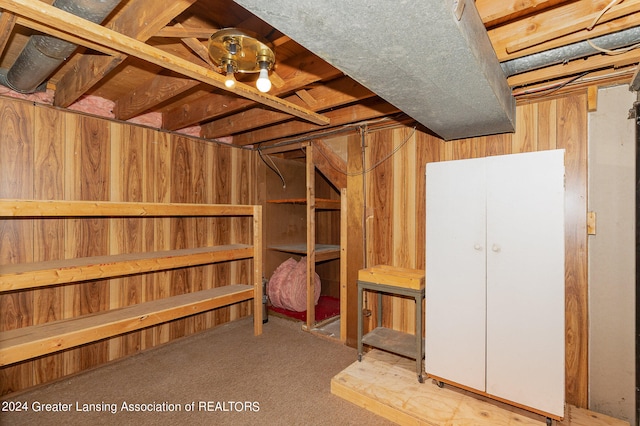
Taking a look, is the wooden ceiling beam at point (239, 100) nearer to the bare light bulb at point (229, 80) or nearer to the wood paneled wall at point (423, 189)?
the bare light bulb at point (229, 80)

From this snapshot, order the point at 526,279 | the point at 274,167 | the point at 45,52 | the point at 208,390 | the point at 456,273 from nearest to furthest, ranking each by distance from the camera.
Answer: the point at 45,52 < the point at 526,279 < the point at 456,273 < the point at 208,390 < the point at 274,167

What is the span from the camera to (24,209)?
1.82m

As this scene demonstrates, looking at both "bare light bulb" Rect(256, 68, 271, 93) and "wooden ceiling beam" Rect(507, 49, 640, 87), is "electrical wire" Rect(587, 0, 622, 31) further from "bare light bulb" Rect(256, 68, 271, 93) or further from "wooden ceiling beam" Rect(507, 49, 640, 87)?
"bare light bulb" Rect(256, 68, 271, 93)

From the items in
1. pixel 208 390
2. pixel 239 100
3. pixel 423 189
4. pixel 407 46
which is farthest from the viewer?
pixel 423 189

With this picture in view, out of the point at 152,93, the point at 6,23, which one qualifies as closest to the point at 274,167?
the point at 152,93

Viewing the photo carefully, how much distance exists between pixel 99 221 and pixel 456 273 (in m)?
2.94

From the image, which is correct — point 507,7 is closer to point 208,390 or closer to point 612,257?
point 612,257

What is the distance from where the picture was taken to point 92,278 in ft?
6.77

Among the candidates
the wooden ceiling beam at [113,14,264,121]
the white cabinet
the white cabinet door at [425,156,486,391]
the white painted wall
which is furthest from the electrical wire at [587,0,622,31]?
the wooden ceiling beam at [113,14,264,121]

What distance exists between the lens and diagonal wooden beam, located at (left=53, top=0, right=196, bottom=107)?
4.41ft

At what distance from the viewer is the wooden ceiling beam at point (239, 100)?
6.24 ft

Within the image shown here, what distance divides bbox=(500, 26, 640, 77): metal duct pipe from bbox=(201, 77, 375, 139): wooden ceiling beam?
2.80 ft

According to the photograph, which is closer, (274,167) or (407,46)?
(407,46)

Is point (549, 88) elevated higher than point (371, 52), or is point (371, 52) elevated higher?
point (549, 88)
